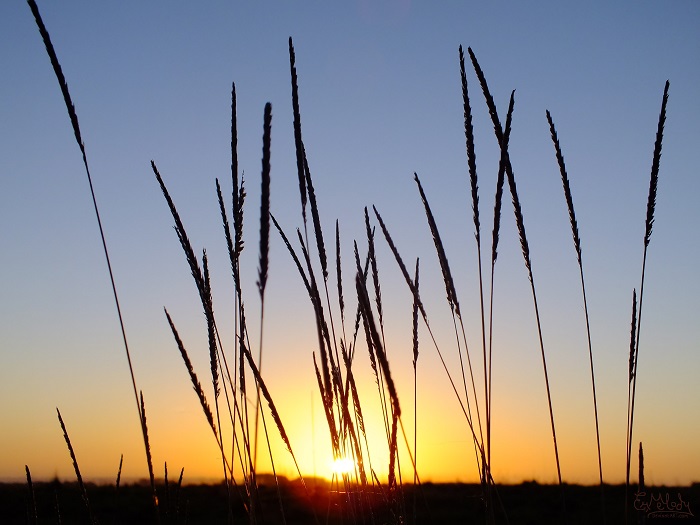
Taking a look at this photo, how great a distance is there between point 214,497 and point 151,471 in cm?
1567

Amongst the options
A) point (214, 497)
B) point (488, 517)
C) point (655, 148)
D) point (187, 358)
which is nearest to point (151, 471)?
point (187, 358)

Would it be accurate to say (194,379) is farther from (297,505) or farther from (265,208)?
(297,505)

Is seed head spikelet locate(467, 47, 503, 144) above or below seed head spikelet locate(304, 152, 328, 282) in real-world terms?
above

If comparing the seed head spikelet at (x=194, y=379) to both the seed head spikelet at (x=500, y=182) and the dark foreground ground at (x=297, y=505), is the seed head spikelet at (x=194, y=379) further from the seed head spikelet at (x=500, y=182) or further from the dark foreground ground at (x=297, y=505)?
the dark foreground ground at (x=297, y=505)

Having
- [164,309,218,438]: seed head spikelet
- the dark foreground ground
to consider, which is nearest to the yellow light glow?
[164,309,218,438]: seed head spikelet

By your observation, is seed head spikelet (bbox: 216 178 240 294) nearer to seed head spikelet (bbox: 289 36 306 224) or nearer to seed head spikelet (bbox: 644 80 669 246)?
seed head spikelet (bbox: 289 36 306 224)

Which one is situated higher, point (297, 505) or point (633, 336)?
point (633, 336)

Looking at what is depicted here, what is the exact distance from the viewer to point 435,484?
19.5m

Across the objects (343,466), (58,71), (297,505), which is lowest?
(297,505)

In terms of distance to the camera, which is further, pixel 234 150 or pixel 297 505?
pixel 297 505

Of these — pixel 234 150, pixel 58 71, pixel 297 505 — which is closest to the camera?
pixel 58 71

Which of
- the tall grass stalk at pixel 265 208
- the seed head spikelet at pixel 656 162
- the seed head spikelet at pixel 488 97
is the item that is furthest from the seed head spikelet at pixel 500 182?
→ the tall grass stalk at pixel 265 208

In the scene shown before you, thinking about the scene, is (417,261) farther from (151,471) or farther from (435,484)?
(435,484)

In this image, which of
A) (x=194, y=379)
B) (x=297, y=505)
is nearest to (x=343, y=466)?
(x=194, y=379)
